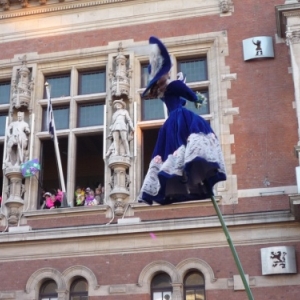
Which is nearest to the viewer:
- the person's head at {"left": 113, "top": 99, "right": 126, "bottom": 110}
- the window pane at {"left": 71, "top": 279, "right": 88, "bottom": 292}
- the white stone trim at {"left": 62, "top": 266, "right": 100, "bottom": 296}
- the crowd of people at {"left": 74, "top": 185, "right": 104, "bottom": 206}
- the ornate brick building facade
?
the ornate brick building facade

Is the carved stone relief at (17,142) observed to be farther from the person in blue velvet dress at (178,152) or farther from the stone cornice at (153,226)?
the person in blue velvet dress at (178,152)

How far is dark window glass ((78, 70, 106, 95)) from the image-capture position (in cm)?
1738

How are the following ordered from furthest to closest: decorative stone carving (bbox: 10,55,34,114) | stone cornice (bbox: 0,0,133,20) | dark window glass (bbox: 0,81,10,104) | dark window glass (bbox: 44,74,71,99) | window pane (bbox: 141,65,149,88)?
stone cornice (bbox: 0,0,133,20)
dark window glass (bbox: 0,81,10,104)
dark window glass (bbox: 44,74,71,99)
decorative stone carving (bbox: 10,55,34,114)
window pane (bbox: 141,65,149,88)

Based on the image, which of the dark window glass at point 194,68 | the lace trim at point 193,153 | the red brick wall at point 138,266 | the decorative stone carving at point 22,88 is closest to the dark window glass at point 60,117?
the decorative stone carving at point 22,88

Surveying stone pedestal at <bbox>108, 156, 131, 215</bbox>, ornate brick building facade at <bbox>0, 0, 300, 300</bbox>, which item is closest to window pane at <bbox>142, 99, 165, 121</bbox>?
ornate brick building facade at <bbox>0, 0, 300, 300</bbox>

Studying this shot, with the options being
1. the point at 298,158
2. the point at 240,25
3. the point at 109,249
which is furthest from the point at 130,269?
the point at 240,25

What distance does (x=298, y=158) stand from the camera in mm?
14453

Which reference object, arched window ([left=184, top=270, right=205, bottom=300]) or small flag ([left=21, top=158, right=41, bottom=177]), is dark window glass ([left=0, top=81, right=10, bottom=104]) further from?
arched window ([left=184, top=270, right=205, bottom=300])

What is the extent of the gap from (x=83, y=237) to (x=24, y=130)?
3346mm

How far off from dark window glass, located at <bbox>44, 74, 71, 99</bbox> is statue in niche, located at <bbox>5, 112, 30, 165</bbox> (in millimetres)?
1228

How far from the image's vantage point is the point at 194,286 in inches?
575

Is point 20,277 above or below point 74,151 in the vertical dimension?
below

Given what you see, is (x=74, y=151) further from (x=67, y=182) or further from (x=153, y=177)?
(x=153, y=177)

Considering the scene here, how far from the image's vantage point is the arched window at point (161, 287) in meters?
14.7
